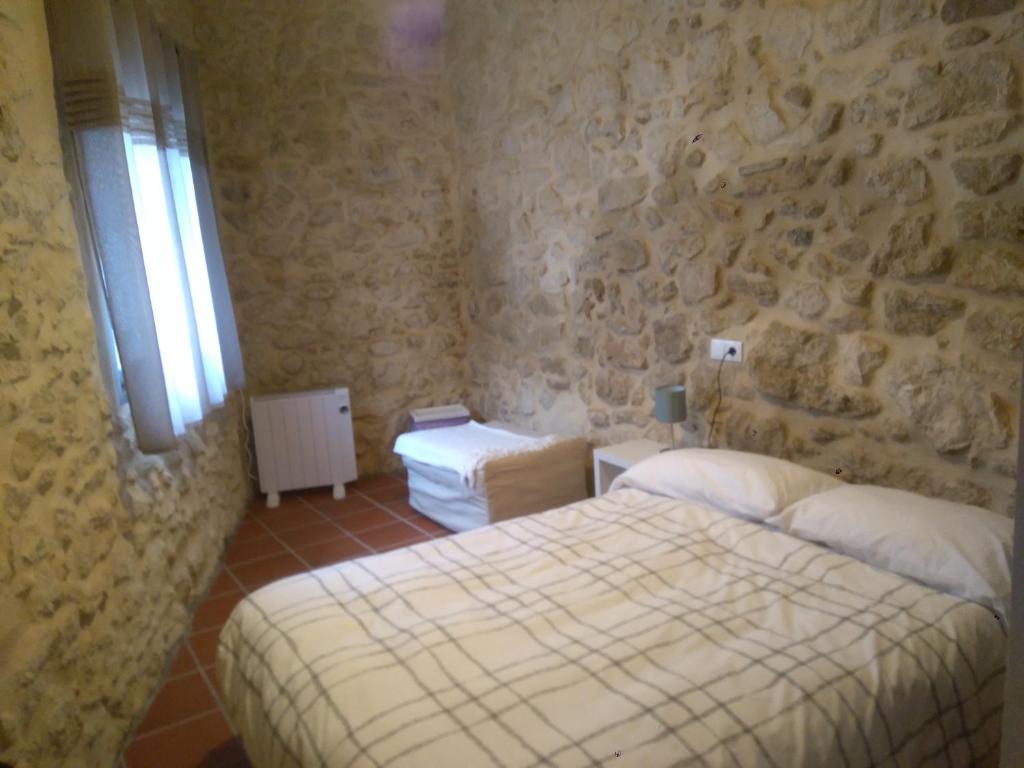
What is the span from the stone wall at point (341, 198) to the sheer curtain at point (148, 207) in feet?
2.16

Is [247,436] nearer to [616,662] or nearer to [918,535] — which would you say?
[616,662]

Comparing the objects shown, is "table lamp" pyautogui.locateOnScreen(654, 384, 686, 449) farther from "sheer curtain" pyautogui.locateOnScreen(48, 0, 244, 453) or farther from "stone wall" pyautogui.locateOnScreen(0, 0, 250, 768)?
"stone wall" pyautogui.locateOnScreen(0, 0, 250, 768)

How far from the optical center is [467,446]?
3.54 m

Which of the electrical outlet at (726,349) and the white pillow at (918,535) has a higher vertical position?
Answer: the electrical outlet at (726,349)

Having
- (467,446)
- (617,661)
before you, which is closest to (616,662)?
(617,661)

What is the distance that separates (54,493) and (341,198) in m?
2.95

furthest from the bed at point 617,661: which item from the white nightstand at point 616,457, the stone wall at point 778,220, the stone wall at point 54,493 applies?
the white nightstand at point 616,457

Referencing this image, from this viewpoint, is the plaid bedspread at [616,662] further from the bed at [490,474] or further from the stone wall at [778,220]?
the bed at [490,474]

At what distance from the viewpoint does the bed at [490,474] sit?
3270mm

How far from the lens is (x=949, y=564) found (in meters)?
1.68

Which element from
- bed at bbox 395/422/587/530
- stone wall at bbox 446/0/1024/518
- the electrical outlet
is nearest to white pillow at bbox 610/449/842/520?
stone wall at bbox 446/0/1024/518

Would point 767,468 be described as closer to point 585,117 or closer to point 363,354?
point 585,117

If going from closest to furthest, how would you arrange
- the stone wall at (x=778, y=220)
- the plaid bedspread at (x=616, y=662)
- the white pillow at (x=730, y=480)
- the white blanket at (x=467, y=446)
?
the plaid bedspread at (x=616, y=662) → the stone wall at (x=778, y=220) → the white pillow at (x=730, y=480) → the white blanket at (x=467, y=446)

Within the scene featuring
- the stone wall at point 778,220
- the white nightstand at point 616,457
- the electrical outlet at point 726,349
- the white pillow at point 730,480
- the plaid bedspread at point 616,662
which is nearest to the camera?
the plaid bedspread at point 616,662
